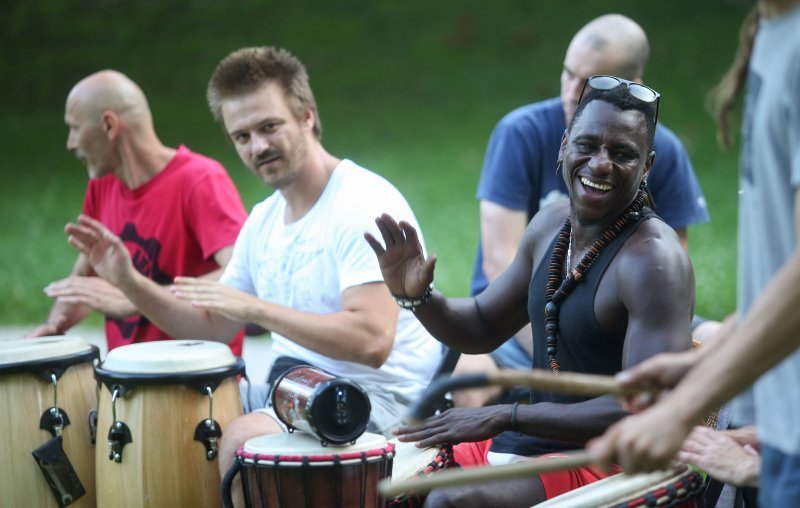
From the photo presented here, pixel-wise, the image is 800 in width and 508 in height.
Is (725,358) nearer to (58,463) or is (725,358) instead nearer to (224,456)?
(224,456)

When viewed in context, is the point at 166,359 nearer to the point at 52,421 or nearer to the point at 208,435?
the point at 208,435

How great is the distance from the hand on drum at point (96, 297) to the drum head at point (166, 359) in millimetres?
806

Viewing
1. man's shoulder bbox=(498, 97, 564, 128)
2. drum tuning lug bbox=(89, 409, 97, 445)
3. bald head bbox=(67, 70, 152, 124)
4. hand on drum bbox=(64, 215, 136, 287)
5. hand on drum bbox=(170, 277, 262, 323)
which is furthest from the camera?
bald head bbox=(67, 70, 152, 124)

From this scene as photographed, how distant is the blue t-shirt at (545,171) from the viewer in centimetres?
423

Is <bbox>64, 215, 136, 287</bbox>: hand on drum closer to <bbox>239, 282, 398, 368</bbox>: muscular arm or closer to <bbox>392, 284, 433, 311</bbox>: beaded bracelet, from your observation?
<bbox>239, 282, 398, 368</bbox>: muscular arm

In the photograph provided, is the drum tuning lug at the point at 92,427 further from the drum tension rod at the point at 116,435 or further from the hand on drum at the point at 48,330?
the hand on drum at the point at 48,330

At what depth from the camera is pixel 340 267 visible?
355 cm

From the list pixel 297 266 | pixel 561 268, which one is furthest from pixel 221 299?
pixel 561 268

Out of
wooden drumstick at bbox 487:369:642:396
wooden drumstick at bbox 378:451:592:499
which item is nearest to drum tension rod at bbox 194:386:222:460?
wooden drumstick at bbox 378:451:592:499

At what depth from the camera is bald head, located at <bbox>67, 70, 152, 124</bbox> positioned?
4633mm

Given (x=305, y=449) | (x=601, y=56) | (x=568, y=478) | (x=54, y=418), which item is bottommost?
(x=568, y=478)

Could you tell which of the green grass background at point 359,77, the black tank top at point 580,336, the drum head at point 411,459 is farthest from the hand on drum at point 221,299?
the green grass background at point 359,77

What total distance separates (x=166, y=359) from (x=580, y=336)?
1351 mm

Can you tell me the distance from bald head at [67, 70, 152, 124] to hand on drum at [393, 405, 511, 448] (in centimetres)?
248
